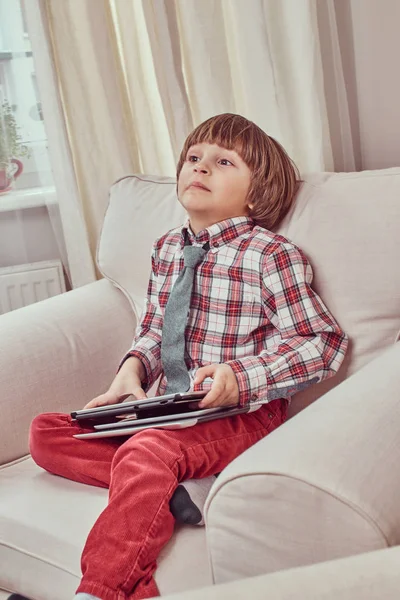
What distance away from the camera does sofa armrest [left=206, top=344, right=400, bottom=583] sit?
86 cm

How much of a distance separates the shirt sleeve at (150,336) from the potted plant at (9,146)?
697 millimetres

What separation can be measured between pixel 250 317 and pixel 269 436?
47 cm

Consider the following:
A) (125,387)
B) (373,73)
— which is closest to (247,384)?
(125,387)

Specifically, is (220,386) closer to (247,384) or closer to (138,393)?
(247,384)

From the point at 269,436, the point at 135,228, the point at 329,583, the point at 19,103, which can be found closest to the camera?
the point at 329,583

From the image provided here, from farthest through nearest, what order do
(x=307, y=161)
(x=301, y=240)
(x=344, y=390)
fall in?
(x=307, y=161) → (x=301, y=240) → (x=344, y=390)

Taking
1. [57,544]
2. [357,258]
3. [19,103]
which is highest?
[19,103]

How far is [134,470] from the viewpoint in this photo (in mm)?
1176

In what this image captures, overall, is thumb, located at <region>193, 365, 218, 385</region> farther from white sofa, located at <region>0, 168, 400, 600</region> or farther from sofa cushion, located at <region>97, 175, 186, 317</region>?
sofa cushion, located at <region>97, 175, 186, 317</region>

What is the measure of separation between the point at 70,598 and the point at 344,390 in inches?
18.6

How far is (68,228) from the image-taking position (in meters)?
2.10

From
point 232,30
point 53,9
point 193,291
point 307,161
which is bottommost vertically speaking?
point 193,291

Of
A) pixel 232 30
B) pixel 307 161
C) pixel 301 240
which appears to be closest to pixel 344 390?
pixel 301 240

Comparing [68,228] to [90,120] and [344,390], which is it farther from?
[344,390]
